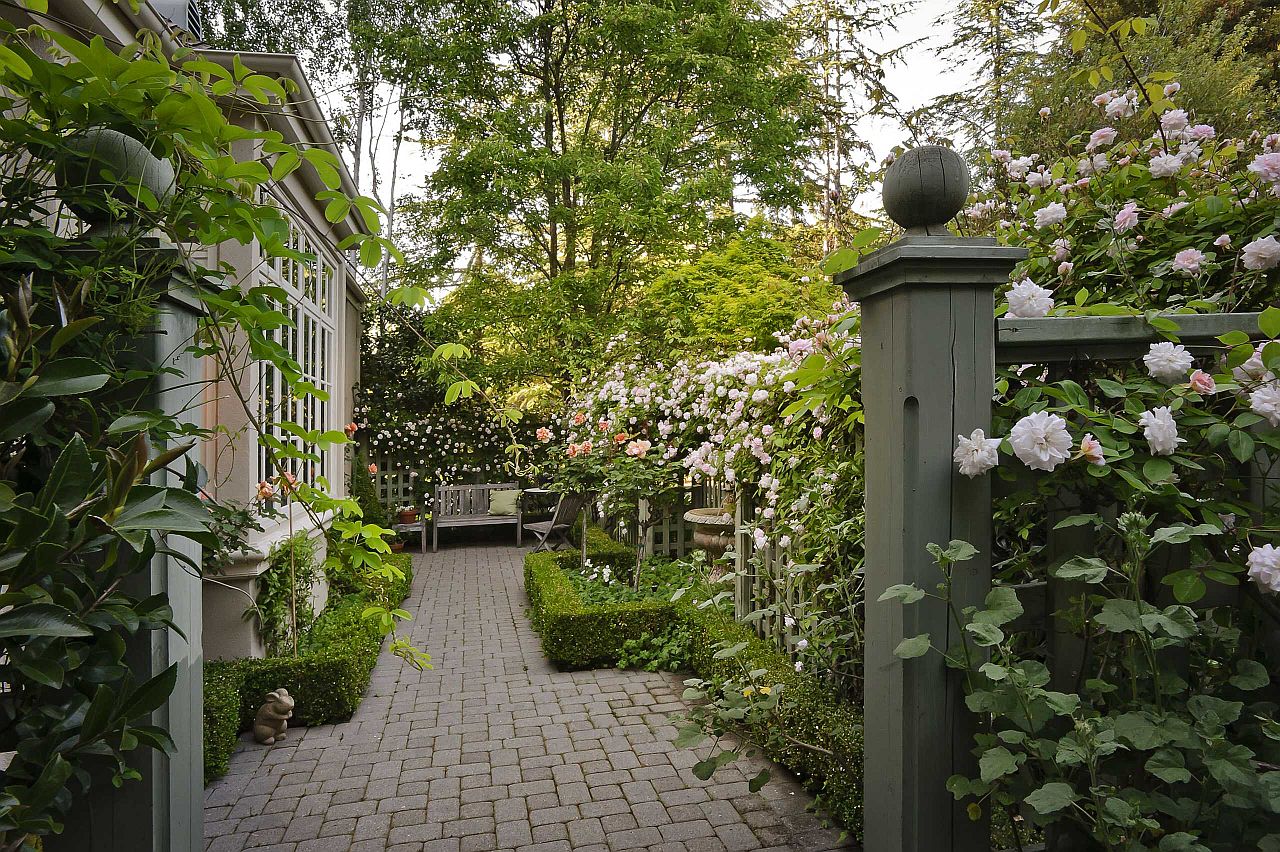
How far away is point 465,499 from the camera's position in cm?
1022

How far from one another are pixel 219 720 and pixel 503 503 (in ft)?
22.9

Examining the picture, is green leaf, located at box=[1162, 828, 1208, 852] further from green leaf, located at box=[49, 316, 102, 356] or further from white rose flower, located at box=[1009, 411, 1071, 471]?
green leaf, located at box=[49, 316, 102, 356]

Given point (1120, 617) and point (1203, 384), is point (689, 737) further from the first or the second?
point (1203, 384)

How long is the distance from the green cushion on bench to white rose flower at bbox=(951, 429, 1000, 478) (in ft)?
29.8

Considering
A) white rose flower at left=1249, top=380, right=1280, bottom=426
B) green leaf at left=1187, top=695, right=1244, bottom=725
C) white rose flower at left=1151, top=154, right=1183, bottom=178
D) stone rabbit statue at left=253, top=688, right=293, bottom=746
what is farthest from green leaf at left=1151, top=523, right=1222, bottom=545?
stone rabbit statue at left=253, top=688, right=293, bottom=746

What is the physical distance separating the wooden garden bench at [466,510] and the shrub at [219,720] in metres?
6.13

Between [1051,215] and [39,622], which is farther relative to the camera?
[1051,215]

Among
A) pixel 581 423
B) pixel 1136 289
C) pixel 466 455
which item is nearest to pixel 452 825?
pixel 1136 289

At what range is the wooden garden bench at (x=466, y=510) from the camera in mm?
9750

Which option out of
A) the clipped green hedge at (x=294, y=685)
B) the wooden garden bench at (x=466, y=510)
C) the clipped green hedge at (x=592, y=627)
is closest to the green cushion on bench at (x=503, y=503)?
the wooden garden bench at (x=466, y=510)

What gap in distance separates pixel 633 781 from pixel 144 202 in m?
2.83

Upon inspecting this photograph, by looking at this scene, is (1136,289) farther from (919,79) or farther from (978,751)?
(919,79)

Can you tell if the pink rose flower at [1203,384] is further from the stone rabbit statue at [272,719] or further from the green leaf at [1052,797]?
the stone rabbit statue at [272,719]

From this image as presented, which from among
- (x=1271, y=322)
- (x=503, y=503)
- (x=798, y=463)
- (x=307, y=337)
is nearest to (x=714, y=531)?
(x=798, y=463)
